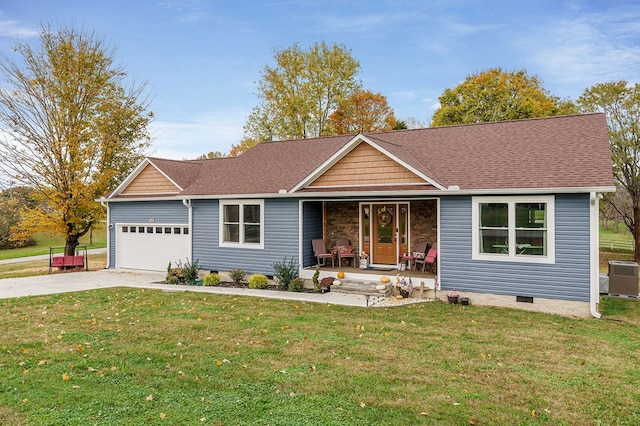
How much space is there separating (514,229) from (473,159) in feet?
8.69

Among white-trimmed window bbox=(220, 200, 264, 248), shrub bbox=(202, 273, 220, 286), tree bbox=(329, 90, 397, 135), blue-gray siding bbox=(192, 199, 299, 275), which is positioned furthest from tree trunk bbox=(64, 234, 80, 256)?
tree bbox=(329, 90, 397, 135)

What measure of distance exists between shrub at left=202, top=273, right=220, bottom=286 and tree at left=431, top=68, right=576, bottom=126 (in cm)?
1943

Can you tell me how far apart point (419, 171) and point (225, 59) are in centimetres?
1399

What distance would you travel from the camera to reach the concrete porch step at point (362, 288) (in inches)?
490

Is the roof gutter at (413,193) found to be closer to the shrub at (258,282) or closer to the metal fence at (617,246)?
the shrub at (258,282)

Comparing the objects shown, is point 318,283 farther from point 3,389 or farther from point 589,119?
point 589,119

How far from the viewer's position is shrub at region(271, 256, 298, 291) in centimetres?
1358

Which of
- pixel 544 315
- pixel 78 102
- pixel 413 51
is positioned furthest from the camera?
pixel 413 51

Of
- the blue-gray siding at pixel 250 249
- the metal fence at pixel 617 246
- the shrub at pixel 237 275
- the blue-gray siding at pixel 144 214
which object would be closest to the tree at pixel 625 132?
the metal fence at pixel 617 246

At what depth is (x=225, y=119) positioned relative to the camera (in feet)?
118

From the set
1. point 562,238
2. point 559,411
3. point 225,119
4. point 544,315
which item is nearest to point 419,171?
point 562,238

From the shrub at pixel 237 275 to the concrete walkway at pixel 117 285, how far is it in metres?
0.74

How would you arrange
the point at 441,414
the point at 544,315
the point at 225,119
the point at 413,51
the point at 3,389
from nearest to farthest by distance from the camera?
the point at 441,414
the point at 3,389
the point at 544,315
the point at 413,51
the point at 225,119

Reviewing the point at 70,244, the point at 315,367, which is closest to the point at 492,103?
the point at 315,367
